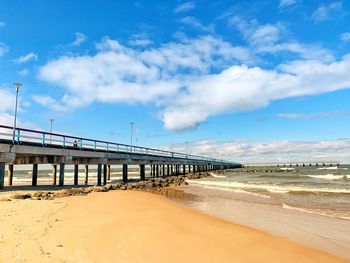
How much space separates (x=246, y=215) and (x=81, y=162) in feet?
69.1

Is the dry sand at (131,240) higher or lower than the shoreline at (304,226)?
higher

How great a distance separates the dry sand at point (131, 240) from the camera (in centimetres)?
605

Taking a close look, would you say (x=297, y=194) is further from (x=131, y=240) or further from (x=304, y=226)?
(x=131, y=240)

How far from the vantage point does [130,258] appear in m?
5.96

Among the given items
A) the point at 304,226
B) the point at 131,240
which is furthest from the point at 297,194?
the point at 131,240

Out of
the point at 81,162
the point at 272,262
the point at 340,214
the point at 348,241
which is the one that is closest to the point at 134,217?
the point at 272,262

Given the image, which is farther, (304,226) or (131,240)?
(304,226)

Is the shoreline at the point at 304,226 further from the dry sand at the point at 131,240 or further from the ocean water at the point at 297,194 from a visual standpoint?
the ocean water at the point at 297,194

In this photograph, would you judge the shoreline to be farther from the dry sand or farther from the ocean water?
the ocean water

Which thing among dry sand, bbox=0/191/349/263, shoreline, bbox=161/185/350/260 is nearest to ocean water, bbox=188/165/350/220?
shoreline, bbox=161/185/350/260

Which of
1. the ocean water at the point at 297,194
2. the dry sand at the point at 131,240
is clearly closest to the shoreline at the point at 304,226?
the dry sand at the point at 131,240

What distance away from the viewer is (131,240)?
7254 millimetres

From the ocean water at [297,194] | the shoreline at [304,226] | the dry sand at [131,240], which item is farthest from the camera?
the ocean water at [297,194]

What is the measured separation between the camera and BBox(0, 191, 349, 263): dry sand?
238 inches
